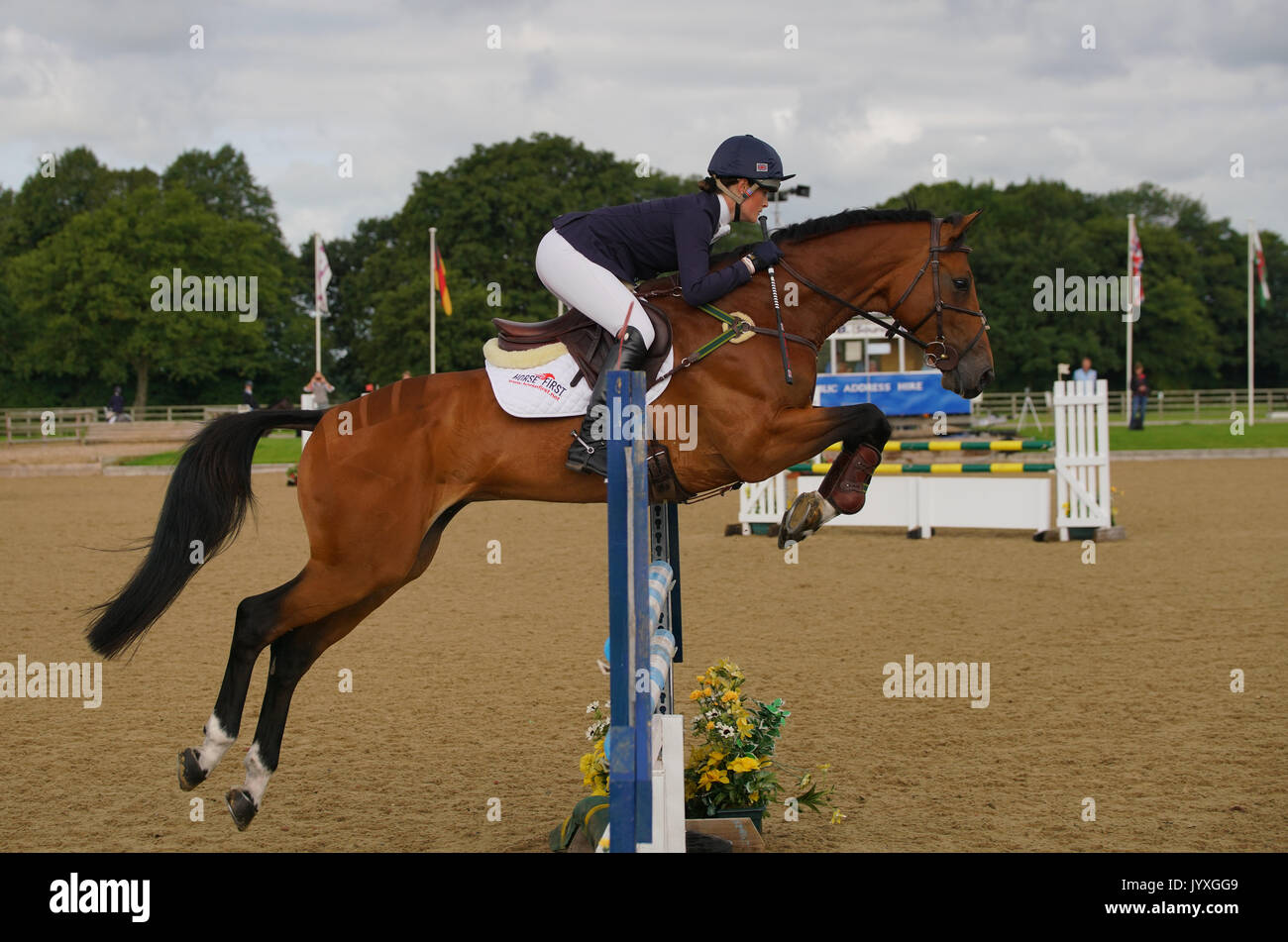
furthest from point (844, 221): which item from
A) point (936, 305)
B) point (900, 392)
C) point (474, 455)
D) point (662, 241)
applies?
point (900, 392)

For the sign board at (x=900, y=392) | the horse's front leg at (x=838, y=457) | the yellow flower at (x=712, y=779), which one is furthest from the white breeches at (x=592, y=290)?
the sign board at (x=900, y=392)

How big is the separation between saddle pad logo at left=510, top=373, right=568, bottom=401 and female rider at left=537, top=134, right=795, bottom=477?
145 millimetres

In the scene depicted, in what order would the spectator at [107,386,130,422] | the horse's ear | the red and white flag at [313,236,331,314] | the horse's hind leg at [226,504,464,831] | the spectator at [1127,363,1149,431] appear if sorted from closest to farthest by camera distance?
1. the horse's hind leg at [226,504,464,831]
2. the horse's ear
3. the red and white flag at [313,236,331,314]
4. the spectator at [1127,363,1149,431]
5. the spectator at [107,386,130,422]

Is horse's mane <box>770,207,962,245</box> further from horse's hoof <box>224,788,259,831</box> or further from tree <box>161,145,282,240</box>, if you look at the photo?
tree <box>161,145,282,240</box>

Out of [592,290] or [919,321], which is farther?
[919,321]

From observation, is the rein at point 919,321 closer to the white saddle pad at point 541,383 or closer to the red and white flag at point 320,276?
the white saddle pad at point 541,383

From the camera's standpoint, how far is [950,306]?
5473 mm

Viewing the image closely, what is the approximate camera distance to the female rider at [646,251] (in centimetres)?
504

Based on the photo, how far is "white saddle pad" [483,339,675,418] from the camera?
5.05m

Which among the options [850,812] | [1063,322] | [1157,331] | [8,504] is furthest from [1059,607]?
[1157,331]

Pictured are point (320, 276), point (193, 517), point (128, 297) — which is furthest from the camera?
point (128, 297)

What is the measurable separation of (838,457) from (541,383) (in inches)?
51.0

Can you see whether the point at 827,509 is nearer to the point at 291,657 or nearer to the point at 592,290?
the point at 592,290

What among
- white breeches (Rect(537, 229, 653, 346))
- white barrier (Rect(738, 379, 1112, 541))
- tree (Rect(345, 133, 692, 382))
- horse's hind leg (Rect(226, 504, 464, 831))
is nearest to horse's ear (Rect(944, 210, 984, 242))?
white breeches (Rect(537, 229, 653, 346))
